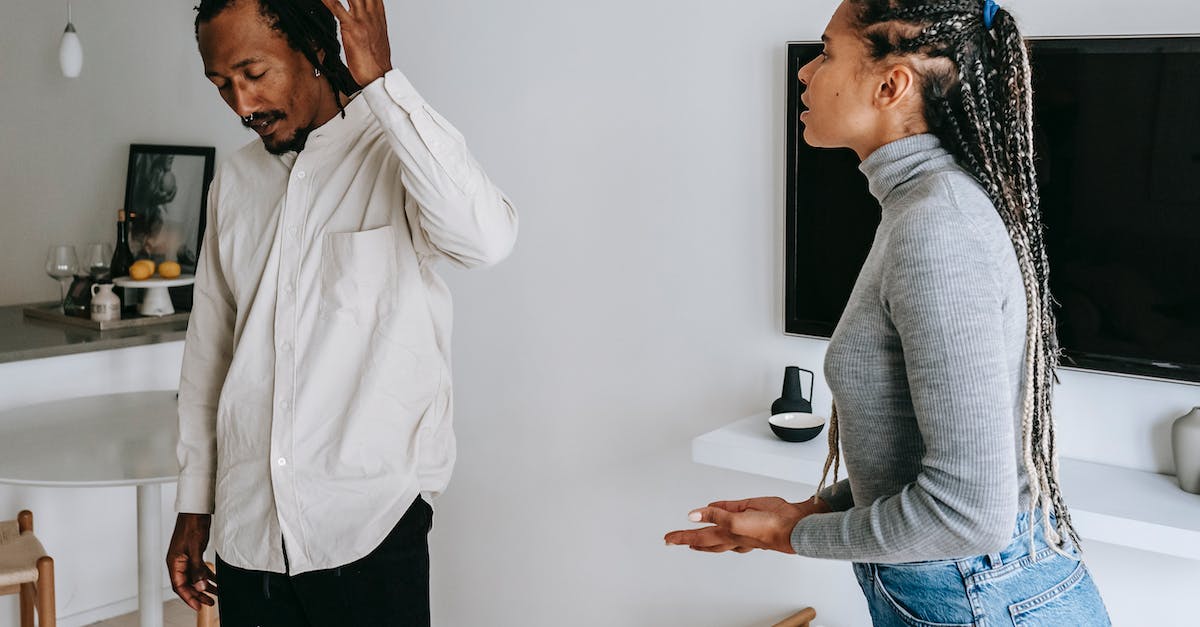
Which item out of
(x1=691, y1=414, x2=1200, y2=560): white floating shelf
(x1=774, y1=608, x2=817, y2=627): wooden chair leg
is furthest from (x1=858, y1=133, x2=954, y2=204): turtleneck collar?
(x1=774, y1=608, x2=817, y2=627): wooden chair leg

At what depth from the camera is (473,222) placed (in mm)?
1409

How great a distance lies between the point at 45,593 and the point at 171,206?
70.6 inches

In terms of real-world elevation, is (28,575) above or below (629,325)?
below

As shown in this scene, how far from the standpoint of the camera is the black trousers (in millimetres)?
1574

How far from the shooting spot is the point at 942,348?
0.94 metres

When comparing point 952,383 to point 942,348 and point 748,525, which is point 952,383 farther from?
point 748,525

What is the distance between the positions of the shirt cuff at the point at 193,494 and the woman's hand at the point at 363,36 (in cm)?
73

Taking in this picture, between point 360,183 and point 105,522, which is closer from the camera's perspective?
point 360,183

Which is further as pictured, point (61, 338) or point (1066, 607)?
point (61, 338)

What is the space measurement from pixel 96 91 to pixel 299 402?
10.7 feet

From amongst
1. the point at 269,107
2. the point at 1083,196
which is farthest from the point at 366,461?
the point at 1083,196

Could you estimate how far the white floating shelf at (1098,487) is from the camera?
5.35ft

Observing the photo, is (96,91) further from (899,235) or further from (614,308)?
(899,235)

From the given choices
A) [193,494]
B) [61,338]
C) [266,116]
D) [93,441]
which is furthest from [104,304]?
[266,116]
